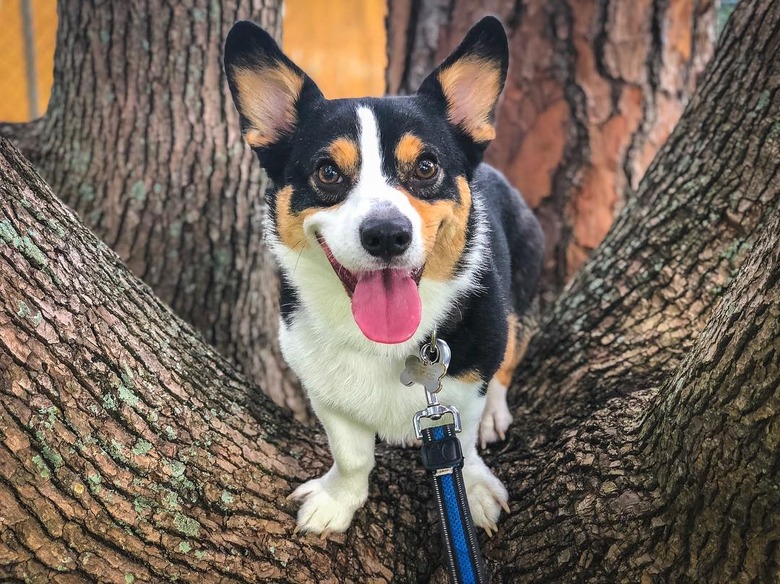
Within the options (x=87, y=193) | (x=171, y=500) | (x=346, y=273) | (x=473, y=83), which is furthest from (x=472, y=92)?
(x=87, y=193)

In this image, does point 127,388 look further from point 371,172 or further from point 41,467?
point 371,172

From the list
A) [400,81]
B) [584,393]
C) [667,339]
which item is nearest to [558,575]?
[584,393]

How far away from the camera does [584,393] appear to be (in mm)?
2457

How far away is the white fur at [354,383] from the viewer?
6.72 feet

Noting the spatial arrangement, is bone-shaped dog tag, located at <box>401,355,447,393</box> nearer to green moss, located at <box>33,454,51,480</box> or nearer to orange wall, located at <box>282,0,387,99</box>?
green moss, located at <box>33,454,51,480</box>

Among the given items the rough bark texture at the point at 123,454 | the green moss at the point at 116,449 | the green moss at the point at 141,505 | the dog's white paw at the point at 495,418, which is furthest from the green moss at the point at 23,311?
the dog's white paw at the point at 495,418

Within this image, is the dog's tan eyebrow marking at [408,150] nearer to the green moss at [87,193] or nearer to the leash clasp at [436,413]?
the leash clasp at [436,413]

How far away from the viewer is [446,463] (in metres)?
1.89

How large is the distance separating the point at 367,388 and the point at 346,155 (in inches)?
25.4

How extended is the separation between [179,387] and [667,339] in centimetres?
154

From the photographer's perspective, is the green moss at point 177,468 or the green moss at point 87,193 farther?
the green moss at point 87,193

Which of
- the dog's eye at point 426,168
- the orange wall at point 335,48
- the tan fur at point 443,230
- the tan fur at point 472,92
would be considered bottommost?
the orange wall at point 335,48

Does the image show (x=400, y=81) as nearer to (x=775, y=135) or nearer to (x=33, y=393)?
(x=775, y=135)

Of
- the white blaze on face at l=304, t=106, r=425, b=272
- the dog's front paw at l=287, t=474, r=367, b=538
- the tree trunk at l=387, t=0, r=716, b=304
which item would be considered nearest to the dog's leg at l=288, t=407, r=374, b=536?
the dog's front paw at l=287, t=474, r=367, b=538
